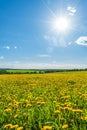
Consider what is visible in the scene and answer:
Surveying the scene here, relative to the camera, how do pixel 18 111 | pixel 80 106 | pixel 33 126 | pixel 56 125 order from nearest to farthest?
pixel 56 125 → pixel 33 126 → pixel 18 111 → pixel 80 106

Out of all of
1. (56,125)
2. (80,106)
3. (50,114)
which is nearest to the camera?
(56,125)

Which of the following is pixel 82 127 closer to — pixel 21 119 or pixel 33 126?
pixel 33 126

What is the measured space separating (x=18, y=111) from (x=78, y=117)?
1.79 meters

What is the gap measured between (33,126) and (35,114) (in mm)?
1007

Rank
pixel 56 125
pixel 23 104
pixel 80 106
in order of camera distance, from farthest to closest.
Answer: pixel 23 104 < pixel 80 106 < pixel 56 125

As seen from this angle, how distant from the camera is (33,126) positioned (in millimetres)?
5793

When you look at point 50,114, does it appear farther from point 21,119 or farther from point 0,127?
point 0,127

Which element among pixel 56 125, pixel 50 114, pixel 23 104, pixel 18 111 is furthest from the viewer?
pixel 23 104

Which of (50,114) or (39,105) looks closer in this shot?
(50,114)

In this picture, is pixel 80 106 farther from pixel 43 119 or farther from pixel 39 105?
pixel 43 119

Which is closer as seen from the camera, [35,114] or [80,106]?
[35,114]

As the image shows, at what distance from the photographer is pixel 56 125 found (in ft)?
17.6

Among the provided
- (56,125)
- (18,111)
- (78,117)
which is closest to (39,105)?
(18,111)

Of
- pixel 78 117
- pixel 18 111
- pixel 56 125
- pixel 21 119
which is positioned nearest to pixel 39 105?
pixel 18 111
